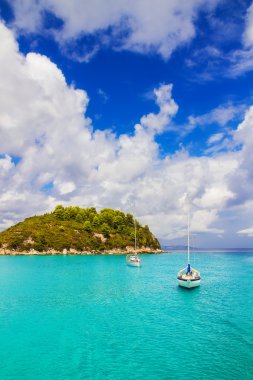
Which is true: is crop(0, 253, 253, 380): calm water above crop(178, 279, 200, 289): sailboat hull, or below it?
below

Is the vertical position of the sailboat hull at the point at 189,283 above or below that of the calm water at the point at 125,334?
above

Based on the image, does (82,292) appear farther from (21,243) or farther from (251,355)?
(21,243)

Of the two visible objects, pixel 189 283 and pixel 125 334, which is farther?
pixel 189 283

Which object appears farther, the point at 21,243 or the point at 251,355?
the point at 21,243

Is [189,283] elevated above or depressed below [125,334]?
above

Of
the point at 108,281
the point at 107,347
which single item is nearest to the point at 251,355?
the point at 107,347

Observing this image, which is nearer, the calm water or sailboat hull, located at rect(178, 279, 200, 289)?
the calm water

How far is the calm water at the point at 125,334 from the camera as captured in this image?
86.1 ft

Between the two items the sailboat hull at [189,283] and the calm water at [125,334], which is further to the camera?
the sailboat hull at [189,283]

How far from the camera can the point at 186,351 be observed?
3036 centimetres

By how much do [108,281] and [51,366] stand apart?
5132 cm

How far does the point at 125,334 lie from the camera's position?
35.5 metres

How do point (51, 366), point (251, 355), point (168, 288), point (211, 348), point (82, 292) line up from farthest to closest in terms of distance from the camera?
1. point (168, 288)
2. point (82, 292)
3. point (211, 348)
4. point (251, 355)
5. point (51, 366)

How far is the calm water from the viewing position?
86.1ft
